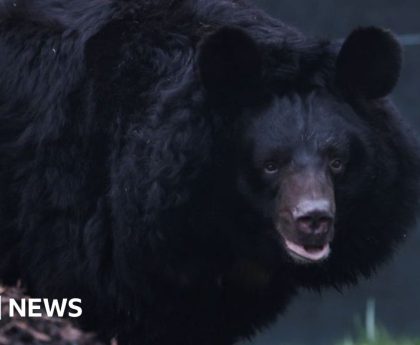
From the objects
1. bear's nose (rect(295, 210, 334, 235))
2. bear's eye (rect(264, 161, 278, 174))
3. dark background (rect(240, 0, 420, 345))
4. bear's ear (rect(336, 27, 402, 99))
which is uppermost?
bear's ear (rect(336, 27, 402, 99))

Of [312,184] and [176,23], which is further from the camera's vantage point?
[176,23]

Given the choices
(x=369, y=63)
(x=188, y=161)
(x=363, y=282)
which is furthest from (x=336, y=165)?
(x=363, y=282)

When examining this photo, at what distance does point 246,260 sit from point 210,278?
6.8 inches

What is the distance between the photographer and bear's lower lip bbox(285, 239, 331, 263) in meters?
5.98

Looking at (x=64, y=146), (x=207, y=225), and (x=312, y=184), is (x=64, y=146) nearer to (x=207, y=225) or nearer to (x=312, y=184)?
(x=207, y=225)

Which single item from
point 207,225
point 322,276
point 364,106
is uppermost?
point 364,106

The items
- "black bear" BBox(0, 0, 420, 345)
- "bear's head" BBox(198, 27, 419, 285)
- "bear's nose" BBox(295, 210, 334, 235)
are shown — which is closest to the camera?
"bear's nose" BBox(295, 210, 334, 235)

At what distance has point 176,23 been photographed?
638 centimetres

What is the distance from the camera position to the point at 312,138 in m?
6.02

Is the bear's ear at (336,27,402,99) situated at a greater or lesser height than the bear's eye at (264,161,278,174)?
greater

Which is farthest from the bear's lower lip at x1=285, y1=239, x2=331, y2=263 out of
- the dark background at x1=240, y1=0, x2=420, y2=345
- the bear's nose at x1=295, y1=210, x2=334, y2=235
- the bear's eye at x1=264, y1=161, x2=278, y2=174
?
the dark background at x1=240, y1=0, x2=420, y2=345

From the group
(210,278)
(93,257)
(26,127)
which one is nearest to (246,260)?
(210,278)

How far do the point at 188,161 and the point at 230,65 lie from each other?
0.40m

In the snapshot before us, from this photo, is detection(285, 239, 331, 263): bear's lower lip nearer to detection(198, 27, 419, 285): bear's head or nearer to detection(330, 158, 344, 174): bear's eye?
detection(198, 27, 419, 285): bear's head
